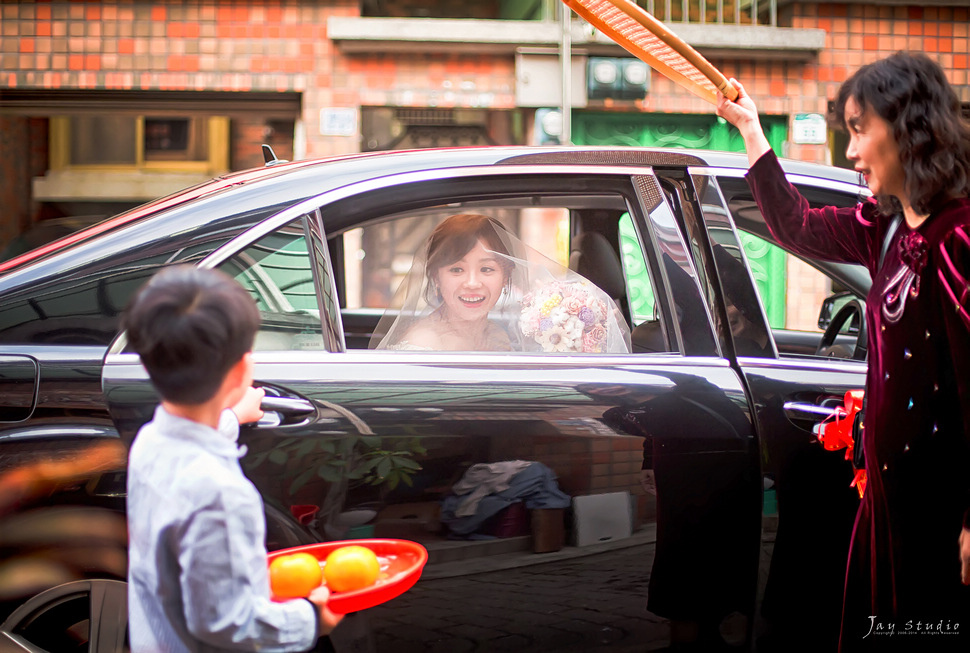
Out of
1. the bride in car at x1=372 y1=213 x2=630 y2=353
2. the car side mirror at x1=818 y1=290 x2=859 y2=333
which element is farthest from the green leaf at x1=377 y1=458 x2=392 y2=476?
the car side mirror at x1=818 y1=290 x2=859 y2=333

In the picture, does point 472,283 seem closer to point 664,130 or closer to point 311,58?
point 311,58

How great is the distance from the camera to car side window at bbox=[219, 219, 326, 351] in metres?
2.02

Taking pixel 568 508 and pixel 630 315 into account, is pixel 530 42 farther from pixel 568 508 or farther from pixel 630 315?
A: pixel 568 508

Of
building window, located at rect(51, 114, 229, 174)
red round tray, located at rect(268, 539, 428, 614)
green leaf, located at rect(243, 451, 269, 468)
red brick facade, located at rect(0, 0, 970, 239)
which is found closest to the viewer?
red round tray, located at rect(268, 539, 428, 614)

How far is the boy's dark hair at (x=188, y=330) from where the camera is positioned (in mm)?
1229

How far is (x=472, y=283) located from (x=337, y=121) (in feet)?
16.5

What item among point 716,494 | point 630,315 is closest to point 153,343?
point 716,494

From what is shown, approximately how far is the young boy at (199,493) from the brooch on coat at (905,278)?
119cm

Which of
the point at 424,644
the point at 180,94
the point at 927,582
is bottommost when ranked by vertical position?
the point at 424,644

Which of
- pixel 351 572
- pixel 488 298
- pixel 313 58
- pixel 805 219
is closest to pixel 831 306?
pixel 488 298

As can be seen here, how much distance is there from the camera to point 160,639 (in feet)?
4.37

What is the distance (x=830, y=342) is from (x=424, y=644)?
70.0 inches

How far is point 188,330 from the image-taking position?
1229 mm

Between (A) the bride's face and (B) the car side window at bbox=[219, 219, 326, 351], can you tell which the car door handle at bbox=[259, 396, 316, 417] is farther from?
(A) the bride's face
